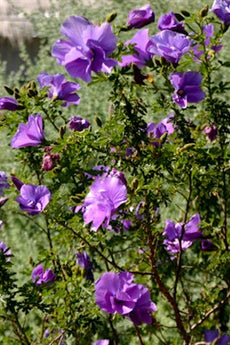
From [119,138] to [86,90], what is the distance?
2.32 meters

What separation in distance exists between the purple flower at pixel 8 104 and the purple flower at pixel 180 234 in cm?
50

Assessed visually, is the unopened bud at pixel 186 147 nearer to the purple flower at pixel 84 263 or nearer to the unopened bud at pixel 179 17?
the unopened bud at pixel 179 17

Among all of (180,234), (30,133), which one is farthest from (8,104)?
(180,234)

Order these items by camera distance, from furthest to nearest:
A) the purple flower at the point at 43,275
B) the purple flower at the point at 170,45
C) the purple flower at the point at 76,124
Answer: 1. the purple flower at the point at 43,275
2. the purple flower at the point at 76,124
3. the purple flower at the point at 170,45

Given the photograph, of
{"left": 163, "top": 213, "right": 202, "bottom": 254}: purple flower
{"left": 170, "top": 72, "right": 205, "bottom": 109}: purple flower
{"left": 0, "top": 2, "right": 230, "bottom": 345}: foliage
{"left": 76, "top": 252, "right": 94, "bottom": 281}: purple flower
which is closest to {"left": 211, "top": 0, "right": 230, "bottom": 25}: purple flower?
{"left": 0, "top": 2, "right": 230, "bottom": 345}: foliage

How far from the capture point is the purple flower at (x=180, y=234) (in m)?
1.62

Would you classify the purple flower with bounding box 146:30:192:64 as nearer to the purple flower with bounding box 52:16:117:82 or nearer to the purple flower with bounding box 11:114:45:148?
the purple flower with bounding box 52:16:117:82

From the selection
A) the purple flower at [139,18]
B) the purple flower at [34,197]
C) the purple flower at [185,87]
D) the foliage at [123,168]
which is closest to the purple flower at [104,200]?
the foliage at [123,168]

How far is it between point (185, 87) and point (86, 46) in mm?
243

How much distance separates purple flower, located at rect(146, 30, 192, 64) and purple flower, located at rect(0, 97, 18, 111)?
294 mm

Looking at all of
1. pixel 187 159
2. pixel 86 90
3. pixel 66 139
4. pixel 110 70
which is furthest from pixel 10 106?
pixel 86 90

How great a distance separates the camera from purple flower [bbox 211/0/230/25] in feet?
4.41

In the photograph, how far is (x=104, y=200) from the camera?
1.23 m

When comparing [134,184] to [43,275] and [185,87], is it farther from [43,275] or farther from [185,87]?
[43,275]
